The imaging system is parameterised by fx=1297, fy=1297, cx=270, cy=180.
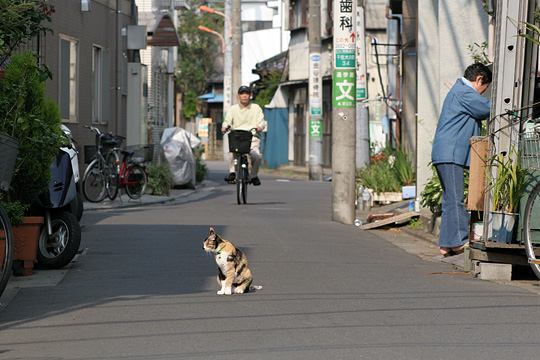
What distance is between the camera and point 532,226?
10.1m

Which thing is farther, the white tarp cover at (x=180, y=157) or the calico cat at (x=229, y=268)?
the white tarp cover at (x=180, y=157)

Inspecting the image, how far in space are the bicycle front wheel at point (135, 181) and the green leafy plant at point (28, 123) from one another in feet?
33.9

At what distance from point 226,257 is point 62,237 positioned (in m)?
2.32

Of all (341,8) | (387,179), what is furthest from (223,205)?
(341,8)

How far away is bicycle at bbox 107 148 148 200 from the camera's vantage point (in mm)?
20922

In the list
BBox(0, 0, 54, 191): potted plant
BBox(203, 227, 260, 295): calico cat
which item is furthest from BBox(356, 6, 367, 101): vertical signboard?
BBox(203, 227, 260, 295): calico cat

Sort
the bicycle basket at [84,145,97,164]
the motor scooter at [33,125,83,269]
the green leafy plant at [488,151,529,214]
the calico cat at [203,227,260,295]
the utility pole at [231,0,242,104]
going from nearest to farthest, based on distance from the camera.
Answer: the calico cat at [203,227,260,295]
the green leafy plant at [488,151,529,214]
the motor scooter at [33,125,83,269]
the bicycle basket at [84,145,97,164]
the utility pole at [231,0,242,104]

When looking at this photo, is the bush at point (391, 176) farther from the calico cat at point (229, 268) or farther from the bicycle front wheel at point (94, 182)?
the calico cat at point (229, 268)

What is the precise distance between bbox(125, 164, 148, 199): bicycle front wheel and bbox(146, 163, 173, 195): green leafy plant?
6.16ft

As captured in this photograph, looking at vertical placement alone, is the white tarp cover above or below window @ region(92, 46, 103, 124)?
below

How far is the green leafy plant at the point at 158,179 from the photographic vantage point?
2375cm

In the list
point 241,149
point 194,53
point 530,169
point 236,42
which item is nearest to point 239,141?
→ point 241,149

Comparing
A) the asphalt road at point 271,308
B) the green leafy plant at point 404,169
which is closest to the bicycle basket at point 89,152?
the green leafy plant at point 404,169

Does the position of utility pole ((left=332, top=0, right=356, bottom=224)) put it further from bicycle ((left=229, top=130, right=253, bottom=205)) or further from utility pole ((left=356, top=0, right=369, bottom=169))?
utility pole ((left=356, top=0, right=369, bottom=169))
